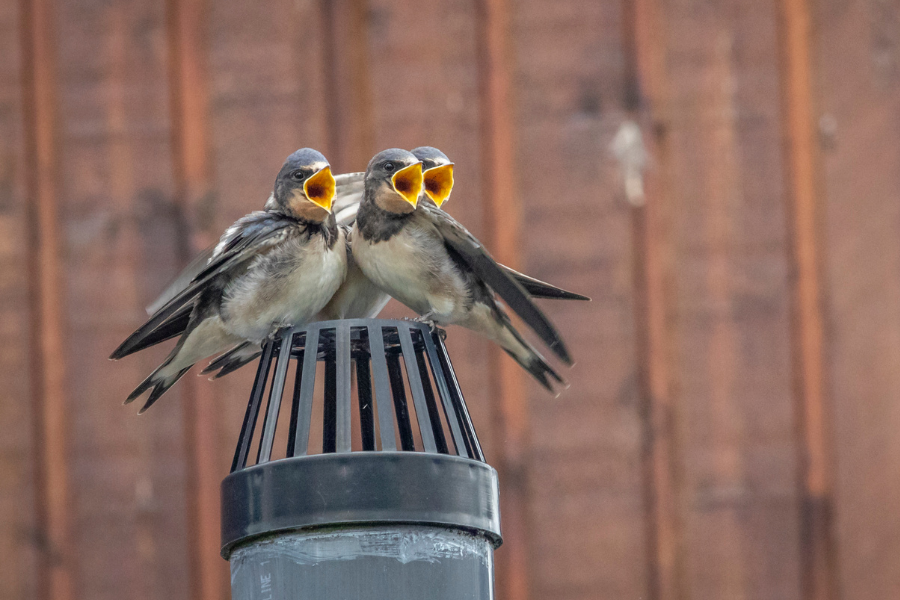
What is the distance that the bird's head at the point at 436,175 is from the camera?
8.74 ft

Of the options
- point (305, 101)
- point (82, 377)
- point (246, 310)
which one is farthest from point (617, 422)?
point (246, 310)

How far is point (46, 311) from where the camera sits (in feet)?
19.1

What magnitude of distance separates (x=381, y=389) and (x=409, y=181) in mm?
785

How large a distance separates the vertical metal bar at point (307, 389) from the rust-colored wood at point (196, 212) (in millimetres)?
3721

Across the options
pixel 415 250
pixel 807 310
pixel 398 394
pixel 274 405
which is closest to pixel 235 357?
pixel 415 250

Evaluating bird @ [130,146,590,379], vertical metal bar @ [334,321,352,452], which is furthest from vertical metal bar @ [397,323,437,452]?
bird @ [130,146,590,379]

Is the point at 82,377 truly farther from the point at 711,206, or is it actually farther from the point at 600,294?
the point at 711,206

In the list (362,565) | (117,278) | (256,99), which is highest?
(256,99)

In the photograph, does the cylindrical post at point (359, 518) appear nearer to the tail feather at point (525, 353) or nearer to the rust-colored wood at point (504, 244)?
the tail feather at point (525, 353)

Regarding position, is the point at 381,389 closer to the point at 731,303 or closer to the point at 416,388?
the point at 416,388

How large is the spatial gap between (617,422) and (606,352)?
0.35 metres

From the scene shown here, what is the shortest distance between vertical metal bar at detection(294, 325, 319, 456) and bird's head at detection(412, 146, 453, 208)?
0.66m

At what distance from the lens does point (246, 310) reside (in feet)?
8.65

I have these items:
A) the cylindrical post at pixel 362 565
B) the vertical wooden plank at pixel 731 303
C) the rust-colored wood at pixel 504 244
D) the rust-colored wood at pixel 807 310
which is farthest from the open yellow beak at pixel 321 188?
the rust-colored wood at pixel 807 310
